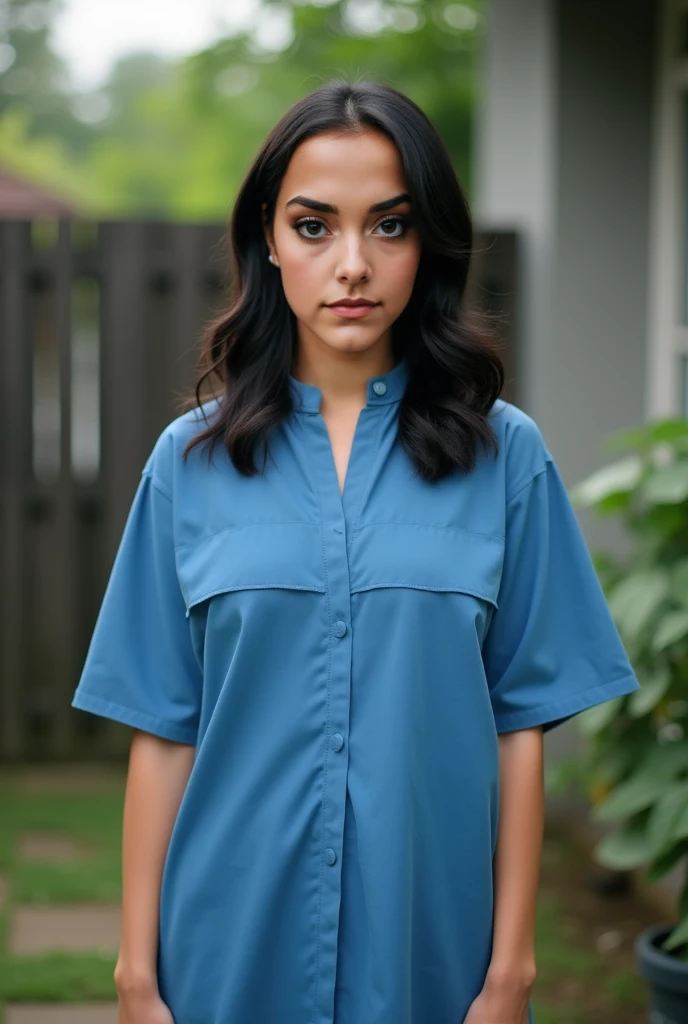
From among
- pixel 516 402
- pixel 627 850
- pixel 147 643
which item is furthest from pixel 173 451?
pixel 516 402

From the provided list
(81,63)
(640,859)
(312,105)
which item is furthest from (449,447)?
(81,63)

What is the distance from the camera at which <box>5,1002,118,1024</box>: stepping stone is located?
10.2 feet

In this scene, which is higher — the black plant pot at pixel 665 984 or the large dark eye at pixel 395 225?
the large dark eye at pixel 395 225

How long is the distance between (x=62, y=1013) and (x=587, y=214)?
9.97ft

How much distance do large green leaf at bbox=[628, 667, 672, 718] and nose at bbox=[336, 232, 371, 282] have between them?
5.02 ft

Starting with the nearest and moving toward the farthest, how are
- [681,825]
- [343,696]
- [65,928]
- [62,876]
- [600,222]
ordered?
[343,696] → [681,825] → [65,928] → [62,876] → [600,222]

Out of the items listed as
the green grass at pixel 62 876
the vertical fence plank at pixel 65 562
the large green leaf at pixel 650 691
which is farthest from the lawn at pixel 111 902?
the large green leaf at pixel 650 691

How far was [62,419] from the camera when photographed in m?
5.23

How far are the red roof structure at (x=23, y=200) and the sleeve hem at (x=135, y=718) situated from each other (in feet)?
25.1

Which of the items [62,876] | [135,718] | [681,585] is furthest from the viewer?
[62,876]

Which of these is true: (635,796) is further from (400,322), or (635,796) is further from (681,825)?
(400,322)

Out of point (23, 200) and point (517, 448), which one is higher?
point (23, 200)

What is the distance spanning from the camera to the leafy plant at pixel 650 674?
2.74m

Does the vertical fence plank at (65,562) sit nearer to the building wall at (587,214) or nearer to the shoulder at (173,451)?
the building wall at (587,214)
